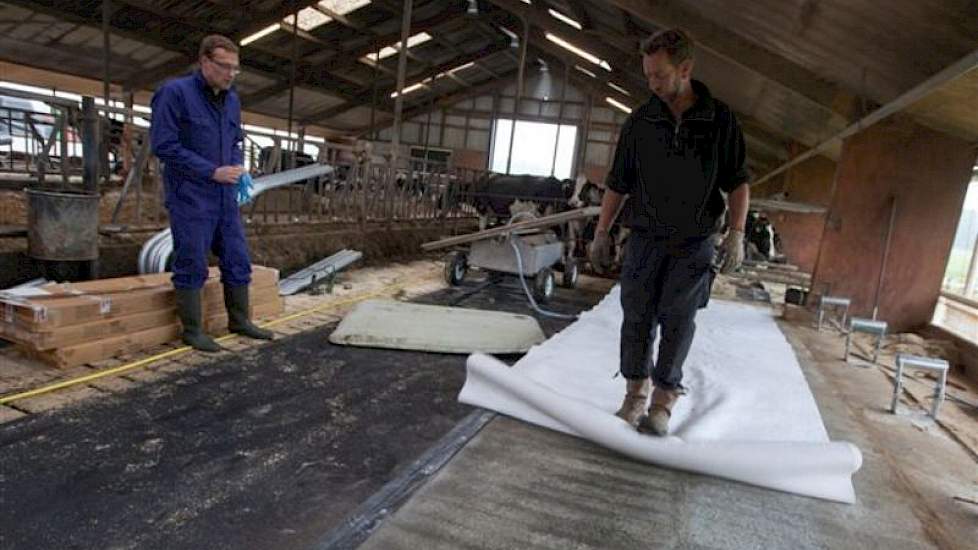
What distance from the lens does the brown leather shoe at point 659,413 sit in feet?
6.98

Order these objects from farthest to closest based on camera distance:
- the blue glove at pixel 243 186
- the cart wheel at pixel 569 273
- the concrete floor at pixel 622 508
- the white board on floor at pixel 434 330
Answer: the cart wheel at pixel 569 273 → the white board on floor at pixel 434 330 → the blue glove at pixel 243 186 → the concrete floor at pixel 622 508

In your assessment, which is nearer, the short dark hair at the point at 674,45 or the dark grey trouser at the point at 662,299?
the short dark hair at the point at 674,45

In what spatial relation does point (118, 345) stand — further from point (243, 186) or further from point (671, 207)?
point (671, 207)

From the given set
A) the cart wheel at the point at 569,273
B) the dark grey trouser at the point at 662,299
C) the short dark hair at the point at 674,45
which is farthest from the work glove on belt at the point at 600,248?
the cart wheel at the point at 569,273

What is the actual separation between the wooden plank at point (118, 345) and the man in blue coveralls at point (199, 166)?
12 centimetres

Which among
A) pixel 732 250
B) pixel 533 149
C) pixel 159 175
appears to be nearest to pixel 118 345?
pixel 159 175

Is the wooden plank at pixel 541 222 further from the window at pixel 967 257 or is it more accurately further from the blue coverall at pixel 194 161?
the window at pixel 967 257

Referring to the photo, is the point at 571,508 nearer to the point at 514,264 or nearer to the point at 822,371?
the point at 822,371

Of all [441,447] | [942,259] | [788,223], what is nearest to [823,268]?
[942,259]

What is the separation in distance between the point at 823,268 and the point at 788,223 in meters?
5.90

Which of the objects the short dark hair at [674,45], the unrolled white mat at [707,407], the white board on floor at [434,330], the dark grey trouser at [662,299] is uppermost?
the short dark hair at [674,45]

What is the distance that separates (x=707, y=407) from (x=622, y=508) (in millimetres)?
962

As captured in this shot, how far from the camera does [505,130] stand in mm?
21391

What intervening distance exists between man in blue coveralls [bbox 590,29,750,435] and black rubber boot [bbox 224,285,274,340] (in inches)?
85.0
